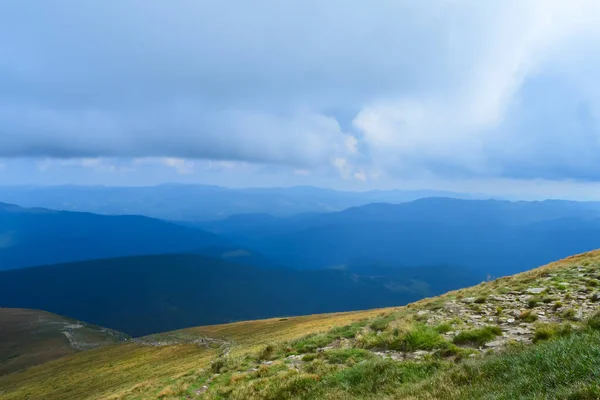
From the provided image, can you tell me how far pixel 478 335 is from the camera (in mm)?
11555

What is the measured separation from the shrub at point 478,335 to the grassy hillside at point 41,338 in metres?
121

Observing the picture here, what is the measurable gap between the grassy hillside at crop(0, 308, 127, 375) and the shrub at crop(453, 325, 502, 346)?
121174mm

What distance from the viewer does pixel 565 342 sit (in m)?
7.33

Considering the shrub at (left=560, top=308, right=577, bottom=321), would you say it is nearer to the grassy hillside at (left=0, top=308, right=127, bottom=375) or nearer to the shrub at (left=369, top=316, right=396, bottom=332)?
the shrub at (left=369, top=316, right=396, bottom=332)

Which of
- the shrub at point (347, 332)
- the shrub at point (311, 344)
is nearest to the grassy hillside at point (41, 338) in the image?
the shrub at point (311, 344)

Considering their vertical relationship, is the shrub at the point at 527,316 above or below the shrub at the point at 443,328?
above

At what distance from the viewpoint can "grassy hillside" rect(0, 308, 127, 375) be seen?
333 feet

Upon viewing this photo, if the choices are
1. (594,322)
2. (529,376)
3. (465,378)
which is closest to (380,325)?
(594,322)

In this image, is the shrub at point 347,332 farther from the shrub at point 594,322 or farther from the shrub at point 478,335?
the shrub at point 594,322

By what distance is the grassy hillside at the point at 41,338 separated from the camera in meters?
102

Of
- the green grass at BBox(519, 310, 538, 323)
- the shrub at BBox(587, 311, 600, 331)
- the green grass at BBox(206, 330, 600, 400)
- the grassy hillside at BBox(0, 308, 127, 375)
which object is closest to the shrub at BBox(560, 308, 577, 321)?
the green grass at BBox(519, 310, 538, 323)

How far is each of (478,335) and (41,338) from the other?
525 ft

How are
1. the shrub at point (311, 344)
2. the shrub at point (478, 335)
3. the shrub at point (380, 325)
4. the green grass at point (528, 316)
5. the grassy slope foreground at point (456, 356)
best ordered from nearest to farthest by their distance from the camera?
1. the grassy slope foreground at point (456, 356)
2. the shrub at point (478, 335)
3. the green grass at point (528, 316)
4. the shrub at point (311, 344)
5. the shrub at point (380, 325)

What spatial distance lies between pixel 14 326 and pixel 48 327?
17677 millimetres
